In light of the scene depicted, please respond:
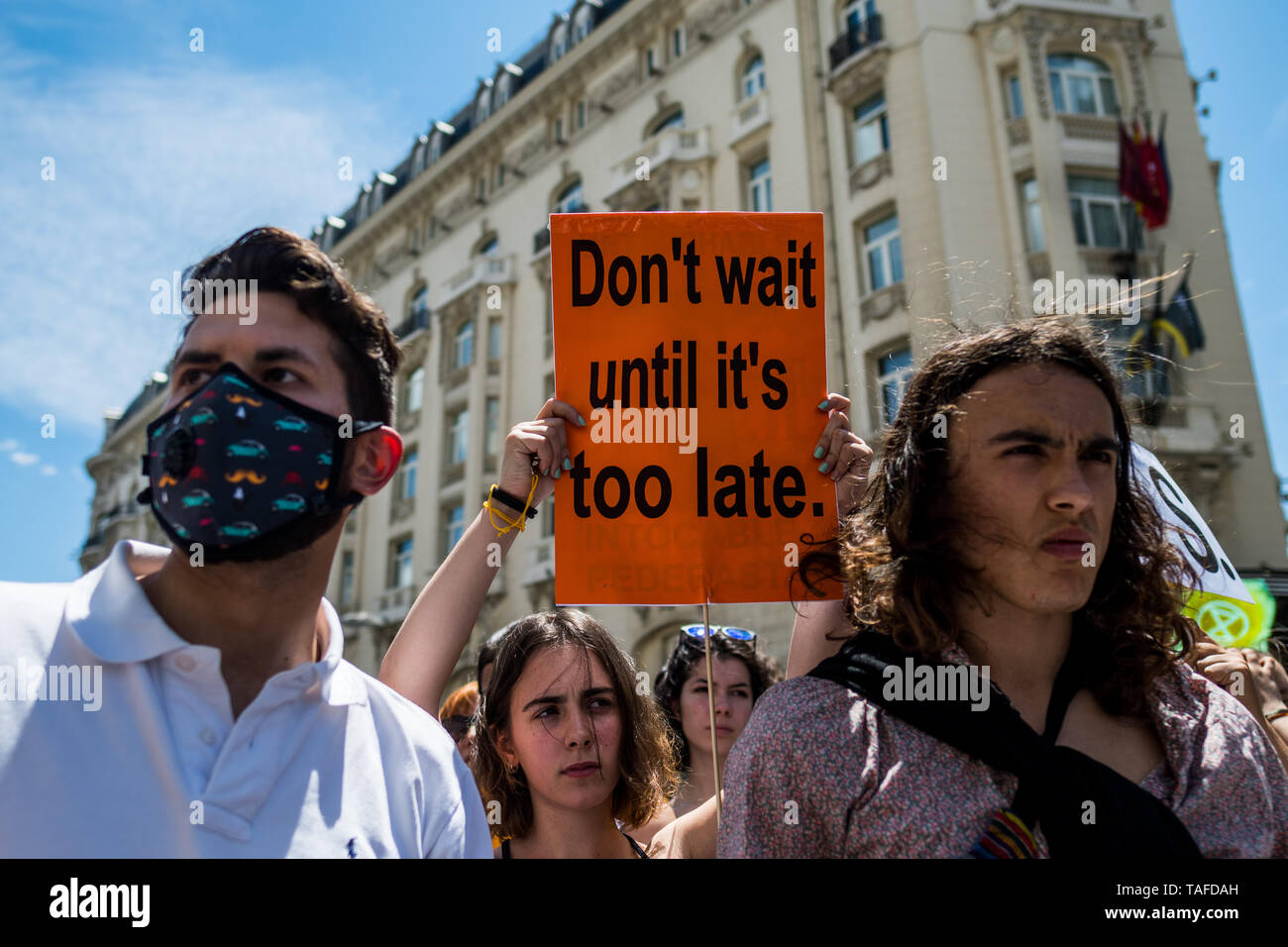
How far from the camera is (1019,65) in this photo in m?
15.1

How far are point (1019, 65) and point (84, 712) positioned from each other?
16440mm

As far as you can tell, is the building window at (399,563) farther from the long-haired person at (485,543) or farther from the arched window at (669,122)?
the long-haired person at (485,543)

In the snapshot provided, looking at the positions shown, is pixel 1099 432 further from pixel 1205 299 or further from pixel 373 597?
pixel 373 597

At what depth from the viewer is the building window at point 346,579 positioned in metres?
25.9

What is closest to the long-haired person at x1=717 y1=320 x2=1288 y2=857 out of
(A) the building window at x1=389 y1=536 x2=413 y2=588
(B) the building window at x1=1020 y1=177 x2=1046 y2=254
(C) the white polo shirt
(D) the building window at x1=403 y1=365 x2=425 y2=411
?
(C) the white polo shirt

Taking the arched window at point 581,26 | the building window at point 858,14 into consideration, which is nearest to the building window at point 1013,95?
the building window at point 858,14

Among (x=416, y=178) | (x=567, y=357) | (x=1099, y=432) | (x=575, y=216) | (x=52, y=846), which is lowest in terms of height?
(x=52, y=846)

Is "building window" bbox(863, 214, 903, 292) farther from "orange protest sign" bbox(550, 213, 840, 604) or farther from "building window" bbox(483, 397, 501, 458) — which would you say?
"orange protest sign" bbox(550, 213, 840, 604)

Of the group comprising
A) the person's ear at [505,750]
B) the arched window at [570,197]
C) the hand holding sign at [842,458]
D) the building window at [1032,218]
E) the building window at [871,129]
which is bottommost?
the person's ear at [505,750]

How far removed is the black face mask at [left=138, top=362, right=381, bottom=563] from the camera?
1.61 meters

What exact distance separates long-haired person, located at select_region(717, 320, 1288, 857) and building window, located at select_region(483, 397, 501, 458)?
2025 cm

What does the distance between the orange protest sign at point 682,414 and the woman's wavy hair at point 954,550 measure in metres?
0.18

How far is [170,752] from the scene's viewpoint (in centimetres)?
141
